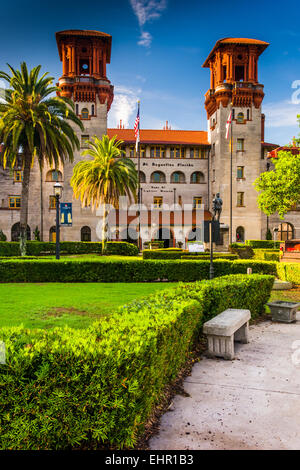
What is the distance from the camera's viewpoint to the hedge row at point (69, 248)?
31672 millimetres

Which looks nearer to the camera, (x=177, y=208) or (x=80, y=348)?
(x=80, y=348)

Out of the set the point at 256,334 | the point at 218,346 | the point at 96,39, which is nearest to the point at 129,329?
the point at 218,346

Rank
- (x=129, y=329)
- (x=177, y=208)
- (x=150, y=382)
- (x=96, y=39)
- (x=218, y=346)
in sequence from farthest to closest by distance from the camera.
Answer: (x=177, y=208), (x=96, y=39), (x=218, y=346), (x=129, y=329), (x=150, y=382)

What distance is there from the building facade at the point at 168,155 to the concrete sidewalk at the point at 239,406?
35.0 metres

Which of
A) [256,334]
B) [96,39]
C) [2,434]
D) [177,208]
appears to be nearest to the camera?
[2,434]

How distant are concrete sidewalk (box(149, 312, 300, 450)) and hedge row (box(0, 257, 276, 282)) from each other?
9913mm

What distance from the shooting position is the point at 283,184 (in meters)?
29.0

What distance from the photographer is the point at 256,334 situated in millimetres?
8422

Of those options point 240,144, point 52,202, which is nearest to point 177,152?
point 240,144

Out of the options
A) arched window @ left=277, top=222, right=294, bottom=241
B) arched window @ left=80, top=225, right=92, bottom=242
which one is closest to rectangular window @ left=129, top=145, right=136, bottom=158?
arched window @ left=80, top=225, right=92, bottom=242

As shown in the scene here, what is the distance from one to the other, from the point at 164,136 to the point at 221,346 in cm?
4547

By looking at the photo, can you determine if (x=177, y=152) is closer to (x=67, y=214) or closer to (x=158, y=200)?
(x=158, y=200)

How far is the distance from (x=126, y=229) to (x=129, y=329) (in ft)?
132

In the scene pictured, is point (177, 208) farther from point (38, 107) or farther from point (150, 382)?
point (150, 382)
